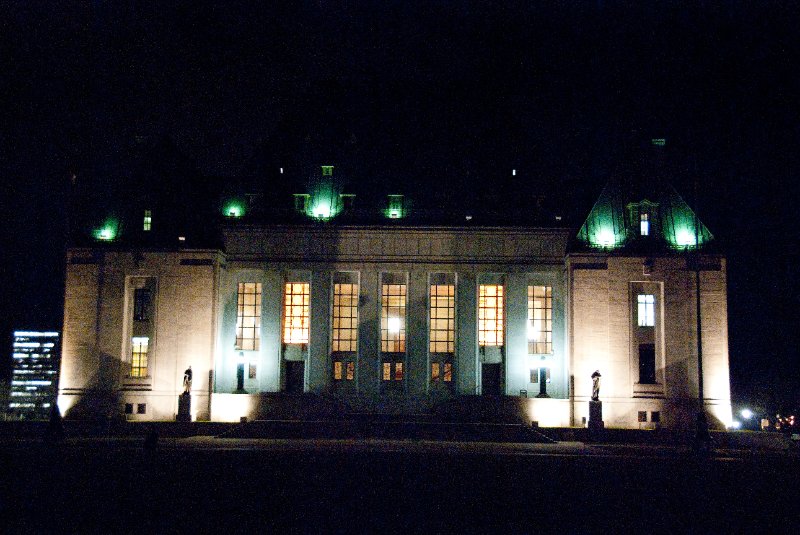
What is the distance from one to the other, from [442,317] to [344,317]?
6.44 metres

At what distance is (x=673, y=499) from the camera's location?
840 inches

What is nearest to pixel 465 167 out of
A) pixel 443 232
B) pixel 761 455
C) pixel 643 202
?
pixel 443 232

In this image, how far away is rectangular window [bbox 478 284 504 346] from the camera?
5728 cm

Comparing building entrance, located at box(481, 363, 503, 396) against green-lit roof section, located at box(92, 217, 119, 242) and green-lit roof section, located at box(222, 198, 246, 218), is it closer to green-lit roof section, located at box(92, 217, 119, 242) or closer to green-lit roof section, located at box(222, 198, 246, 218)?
green-lit roof section, located at box(222, 198, 246, 218)

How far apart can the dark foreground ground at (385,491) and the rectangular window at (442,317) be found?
19251 millimetres

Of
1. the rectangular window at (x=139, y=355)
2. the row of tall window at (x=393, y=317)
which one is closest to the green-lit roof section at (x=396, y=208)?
the row of tall window at (x=393, y=317)

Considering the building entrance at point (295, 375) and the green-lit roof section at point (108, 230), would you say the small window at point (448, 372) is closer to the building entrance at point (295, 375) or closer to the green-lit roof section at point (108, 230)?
the building entrance at point (295, 375)

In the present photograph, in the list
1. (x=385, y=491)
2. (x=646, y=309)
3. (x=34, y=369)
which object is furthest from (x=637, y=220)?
(x=34, y=369)

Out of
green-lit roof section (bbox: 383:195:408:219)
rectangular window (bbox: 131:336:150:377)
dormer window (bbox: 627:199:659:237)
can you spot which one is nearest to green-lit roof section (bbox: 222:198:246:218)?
green-lit roof section (bbox: 383:195:408:219)

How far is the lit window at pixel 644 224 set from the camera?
57281 mm

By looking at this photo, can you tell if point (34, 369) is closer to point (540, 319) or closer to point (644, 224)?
point (540, 319)

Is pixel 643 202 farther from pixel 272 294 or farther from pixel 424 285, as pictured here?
pixel 272 294

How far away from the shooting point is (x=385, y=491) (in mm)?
22250

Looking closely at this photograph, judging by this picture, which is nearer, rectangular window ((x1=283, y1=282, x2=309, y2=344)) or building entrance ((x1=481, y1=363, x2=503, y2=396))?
building entrance ((x1=481, y1=363, x2=503, y2=396))
